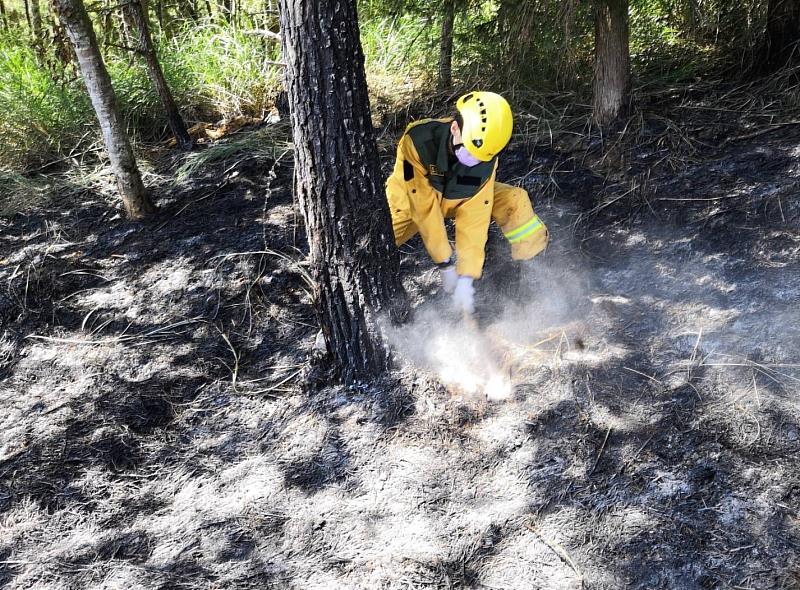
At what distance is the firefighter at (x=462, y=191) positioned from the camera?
3.18 m

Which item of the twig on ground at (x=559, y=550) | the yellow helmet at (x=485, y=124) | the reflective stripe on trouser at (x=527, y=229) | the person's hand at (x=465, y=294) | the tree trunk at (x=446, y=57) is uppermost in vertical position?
the tree trunk at (x=446, y=57)

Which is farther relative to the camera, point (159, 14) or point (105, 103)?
point (159, 14)

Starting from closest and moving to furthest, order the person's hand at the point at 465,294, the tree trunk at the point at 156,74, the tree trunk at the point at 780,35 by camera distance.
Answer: the person's hand at the point at 465,294
the tree trunk at the point at 780,35
the tree trunk at the point at 156,74

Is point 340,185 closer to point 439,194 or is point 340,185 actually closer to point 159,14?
point 439,194

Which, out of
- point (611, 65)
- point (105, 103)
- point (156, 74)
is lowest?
point (611, 65)

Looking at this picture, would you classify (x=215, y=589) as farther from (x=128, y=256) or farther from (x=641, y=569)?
(x=128, y=256)

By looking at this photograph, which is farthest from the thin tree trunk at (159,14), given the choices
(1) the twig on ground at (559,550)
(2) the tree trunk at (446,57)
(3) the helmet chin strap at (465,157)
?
(1) the twig on ground at (559,550)

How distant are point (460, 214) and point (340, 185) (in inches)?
30.8

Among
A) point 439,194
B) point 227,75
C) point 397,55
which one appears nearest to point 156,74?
point 227,75

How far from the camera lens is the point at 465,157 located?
3338mm

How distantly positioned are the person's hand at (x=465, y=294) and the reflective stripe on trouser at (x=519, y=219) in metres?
0.39

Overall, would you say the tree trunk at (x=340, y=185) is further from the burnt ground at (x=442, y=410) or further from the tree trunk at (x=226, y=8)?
the tree trunk at (x=226, y=8)

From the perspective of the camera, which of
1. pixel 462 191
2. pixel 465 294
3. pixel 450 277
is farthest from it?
pixel 450 277

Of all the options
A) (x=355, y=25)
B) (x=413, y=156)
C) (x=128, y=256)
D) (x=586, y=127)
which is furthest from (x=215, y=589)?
(x=586, y=127)
